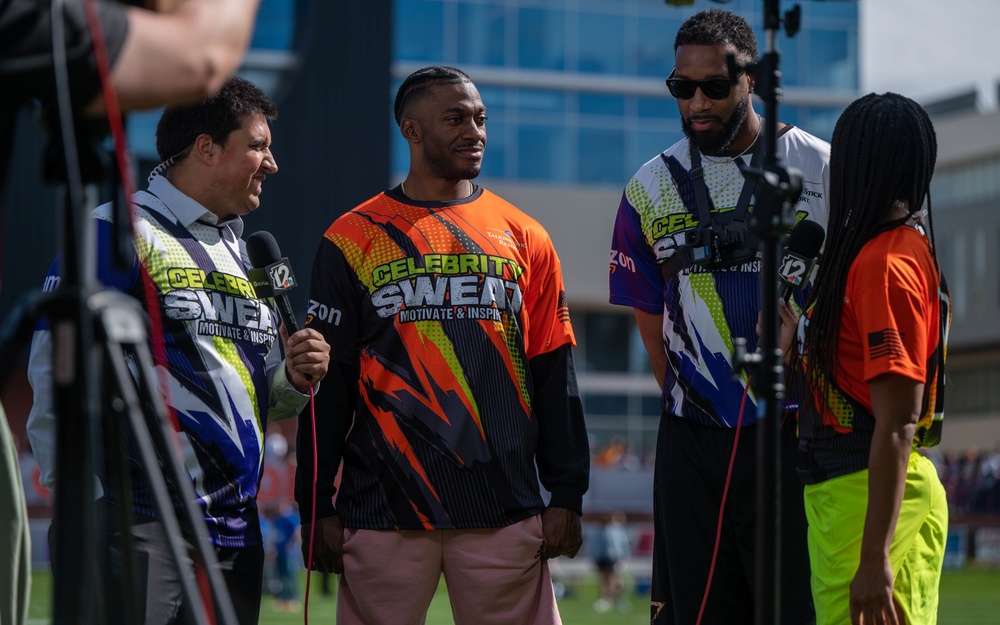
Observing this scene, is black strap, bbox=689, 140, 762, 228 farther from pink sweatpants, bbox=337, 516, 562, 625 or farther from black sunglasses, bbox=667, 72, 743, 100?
pink sweatpants, bbox=337, 516, 562, 625

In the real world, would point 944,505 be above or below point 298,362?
below

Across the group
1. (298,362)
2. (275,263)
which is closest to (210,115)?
(275,263)

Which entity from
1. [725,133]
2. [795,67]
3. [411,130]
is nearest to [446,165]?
[411,130]

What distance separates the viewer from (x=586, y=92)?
45500 millimetres

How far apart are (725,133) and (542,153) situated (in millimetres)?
41101

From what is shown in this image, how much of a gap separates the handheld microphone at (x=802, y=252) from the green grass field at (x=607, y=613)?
12.0 meters

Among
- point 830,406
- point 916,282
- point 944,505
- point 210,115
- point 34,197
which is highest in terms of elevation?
point 34,197

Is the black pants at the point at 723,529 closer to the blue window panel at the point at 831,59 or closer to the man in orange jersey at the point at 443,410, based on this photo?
the man in orange jersey at the point at 443,410

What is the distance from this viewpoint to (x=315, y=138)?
26.0 metres

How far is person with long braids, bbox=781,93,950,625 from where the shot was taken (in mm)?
3273

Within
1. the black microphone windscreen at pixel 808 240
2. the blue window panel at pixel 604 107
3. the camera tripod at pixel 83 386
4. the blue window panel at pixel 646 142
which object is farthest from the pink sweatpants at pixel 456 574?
the blue window panel at pixel 604 107

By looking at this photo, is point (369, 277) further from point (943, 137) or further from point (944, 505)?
point (943, 137)

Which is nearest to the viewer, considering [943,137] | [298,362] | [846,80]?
[298,362]

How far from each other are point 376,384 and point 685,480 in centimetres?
103
